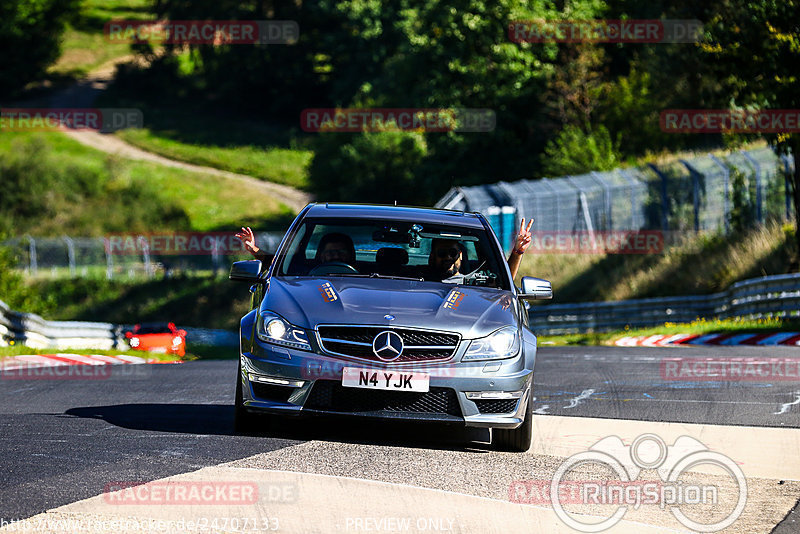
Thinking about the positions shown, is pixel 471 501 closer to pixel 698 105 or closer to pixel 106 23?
pixel 698 105

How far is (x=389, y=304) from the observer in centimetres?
805

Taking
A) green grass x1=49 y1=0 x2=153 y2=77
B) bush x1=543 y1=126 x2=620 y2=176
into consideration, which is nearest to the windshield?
bush x1=543 y1=126 x2=620 y2=176

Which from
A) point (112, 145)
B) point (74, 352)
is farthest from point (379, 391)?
point (112, 145)

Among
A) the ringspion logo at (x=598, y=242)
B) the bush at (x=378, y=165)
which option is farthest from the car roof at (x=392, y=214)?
the bush at (x=378, y=165)

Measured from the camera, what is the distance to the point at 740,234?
1125 inches

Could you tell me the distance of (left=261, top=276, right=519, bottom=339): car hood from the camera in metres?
7.88

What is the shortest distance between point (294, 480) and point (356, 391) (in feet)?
3.99

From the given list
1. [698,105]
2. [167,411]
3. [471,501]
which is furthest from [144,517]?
[698,105]

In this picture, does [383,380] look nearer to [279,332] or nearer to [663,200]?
[279,332]

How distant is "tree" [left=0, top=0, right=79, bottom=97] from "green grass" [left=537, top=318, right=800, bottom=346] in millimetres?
83716

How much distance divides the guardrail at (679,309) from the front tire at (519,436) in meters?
14.1

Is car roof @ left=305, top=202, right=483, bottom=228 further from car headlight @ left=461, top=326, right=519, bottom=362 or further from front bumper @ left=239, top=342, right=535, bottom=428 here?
front bumper @ left=239, top=342, right=535, bottom=428

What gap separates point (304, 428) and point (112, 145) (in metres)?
88.5

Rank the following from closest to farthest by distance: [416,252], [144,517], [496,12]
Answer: [144,517] → [416,252] → [496,12]
